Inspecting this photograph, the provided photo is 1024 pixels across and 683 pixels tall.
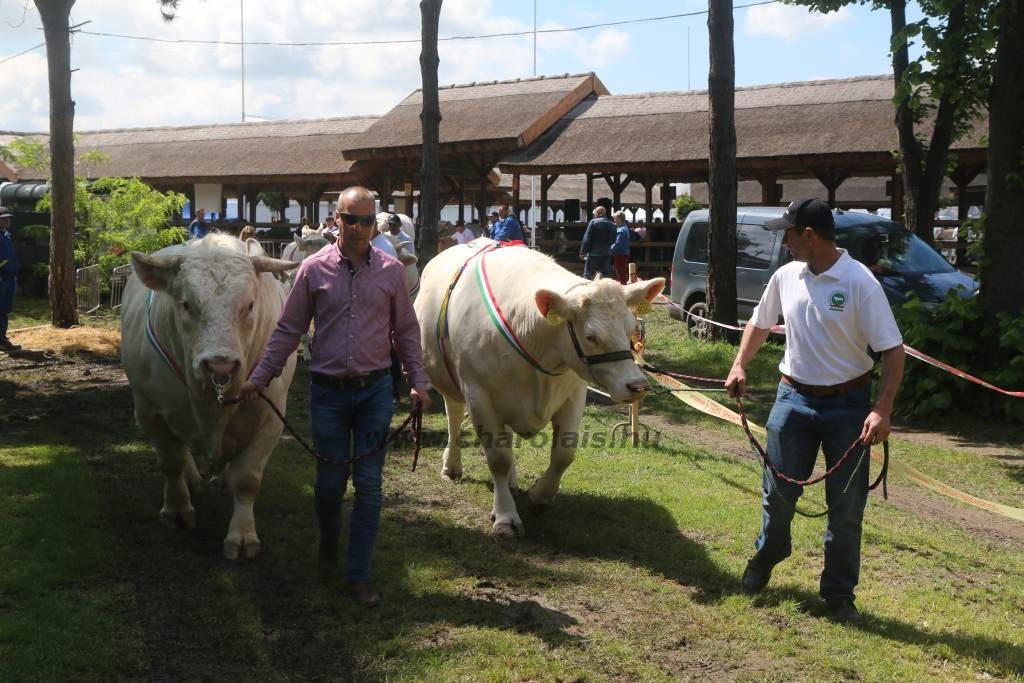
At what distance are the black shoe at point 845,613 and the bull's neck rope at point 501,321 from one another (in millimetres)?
2032

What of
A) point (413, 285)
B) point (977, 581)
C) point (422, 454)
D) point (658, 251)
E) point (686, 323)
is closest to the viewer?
point (977, 581)

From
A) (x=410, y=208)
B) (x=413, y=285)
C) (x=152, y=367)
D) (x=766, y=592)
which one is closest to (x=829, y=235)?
(x=766, y=592)

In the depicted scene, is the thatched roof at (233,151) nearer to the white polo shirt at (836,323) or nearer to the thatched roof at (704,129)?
the thatched roof at (704,129)

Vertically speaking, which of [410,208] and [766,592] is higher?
[410,208]

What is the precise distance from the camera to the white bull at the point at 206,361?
16.4ft

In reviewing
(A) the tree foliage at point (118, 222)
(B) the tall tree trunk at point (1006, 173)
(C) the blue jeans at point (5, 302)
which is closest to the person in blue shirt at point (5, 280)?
(C) the blue jeans at point (5, 302)

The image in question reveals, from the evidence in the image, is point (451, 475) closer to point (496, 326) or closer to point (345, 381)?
point (496, 326)

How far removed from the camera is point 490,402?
6.30 meters

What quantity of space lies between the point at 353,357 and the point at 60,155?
12925mm

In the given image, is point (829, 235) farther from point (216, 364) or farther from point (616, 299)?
point (216, 364)

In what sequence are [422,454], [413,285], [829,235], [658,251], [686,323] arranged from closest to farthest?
[829,235] < [422,454] < [413,285] < [686,323] < [658,251]

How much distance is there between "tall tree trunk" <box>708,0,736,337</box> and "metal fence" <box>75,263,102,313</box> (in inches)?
445

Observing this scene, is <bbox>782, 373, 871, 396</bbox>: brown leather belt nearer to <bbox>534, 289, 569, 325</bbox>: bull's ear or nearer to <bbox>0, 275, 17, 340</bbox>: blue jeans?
<bbox>534, 289, 569, 325</bbox>: bull's ear

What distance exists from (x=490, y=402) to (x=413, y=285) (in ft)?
15.8
